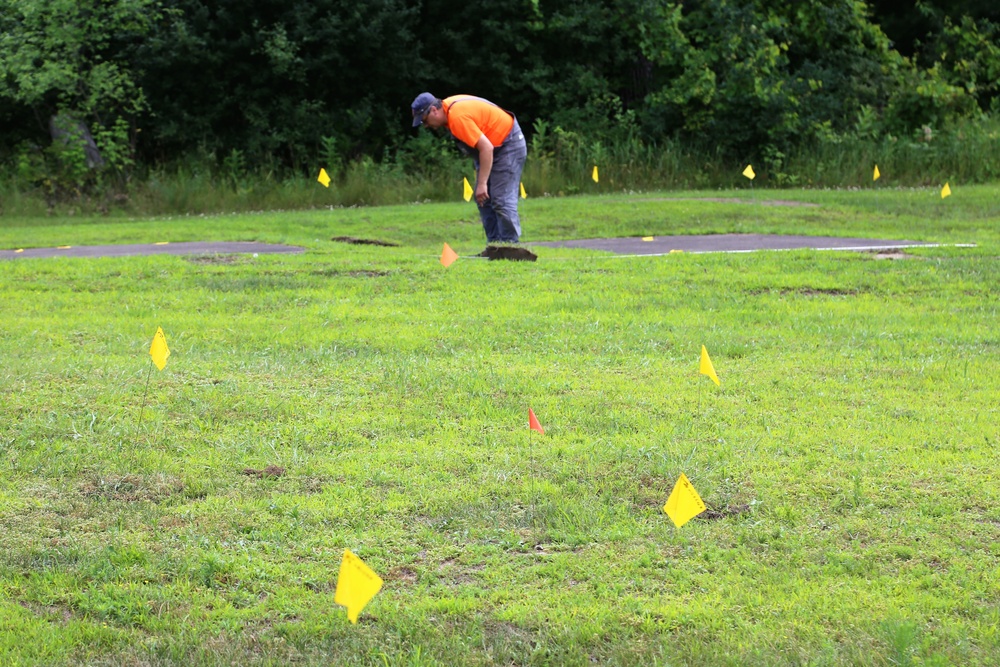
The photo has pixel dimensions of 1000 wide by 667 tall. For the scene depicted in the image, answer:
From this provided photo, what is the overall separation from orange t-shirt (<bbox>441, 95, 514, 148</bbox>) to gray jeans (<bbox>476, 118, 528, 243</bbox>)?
11 cm

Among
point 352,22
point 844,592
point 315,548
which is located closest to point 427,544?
point 315,548

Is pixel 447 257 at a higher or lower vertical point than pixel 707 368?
higher

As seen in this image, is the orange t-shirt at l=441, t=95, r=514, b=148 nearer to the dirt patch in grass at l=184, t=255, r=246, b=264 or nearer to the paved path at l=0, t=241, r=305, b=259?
the dirt patch in grass at l=184, t=255, r=246, b=264

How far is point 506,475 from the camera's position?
5.04 m

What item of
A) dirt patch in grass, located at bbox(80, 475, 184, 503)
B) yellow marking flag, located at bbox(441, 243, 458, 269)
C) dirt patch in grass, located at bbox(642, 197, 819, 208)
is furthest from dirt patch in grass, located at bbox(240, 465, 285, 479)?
dirt patch in grass, located at bbox(642, 197, 819, 208)

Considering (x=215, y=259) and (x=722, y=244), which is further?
(x=722, y=244)

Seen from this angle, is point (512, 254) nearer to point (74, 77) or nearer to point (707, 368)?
point (707, 368)

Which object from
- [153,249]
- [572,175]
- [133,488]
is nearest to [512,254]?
[153,249]

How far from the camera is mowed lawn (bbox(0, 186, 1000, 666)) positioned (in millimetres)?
3859

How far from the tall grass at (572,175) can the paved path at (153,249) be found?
5.92m

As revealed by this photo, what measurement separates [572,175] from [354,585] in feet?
57.1

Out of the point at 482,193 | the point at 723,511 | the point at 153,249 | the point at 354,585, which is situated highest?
the point at 482,193

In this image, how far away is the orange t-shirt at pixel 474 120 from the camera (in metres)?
11.0

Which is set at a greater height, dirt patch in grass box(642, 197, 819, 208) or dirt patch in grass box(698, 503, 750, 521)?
dirt patch in grass box(642, 197, 819, 208)
